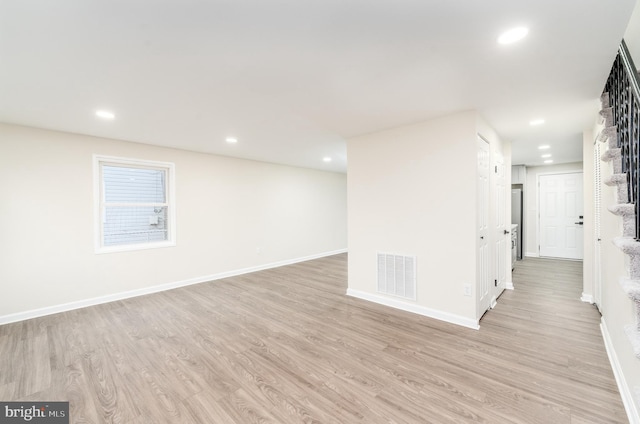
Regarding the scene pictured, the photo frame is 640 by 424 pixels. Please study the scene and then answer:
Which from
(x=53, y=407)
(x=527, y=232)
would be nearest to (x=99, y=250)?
(x=53, y=407)

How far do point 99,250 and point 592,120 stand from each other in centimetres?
691

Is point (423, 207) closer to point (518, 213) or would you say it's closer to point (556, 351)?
point (556, 351)

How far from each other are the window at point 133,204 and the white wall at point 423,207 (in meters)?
3.28

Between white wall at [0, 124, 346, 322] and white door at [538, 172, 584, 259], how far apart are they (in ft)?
20.6

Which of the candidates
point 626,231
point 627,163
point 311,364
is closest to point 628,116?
point 627,163

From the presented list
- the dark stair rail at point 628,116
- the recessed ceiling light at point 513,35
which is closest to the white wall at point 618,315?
the dark stair rail at point 628,116

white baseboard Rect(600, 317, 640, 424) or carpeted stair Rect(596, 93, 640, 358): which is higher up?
carpeted stair Rect(596, 93, 640, 358)

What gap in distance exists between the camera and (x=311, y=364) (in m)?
2.37

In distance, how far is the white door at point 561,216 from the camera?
6.60 metres

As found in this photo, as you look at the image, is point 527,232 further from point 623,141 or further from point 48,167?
point 48,167

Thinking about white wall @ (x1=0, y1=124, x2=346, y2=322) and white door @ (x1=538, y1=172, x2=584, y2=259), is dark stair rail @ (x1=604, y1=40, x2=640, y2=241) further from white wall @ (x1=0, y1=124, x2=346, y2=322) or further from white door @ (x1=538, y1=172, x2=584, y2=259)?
white door @ (x1=538, y1=172, x2=584, y2=259)

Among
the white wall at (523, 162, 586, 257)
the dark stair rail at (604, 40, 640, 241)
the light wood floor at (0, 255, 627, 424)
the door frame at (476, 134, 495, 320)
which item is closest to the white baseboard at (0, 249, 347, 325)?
the light wood floor at (0, 255, 627, 424)

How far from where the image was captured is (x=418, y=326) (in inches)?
122

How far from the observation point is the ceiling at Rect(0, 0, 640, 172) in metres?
1.50
